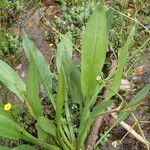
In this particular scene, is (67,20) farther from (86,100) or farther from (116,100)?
(86,100)

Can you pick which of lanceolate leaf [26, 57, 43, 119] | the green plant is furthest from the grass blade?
lanceolate leaf [26, 57, 43, 119]

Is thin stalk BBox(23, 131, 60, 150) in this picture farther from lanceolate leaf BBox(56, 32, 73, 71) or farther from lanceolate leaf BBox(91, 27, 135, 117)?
lanceolate leaf BBox(56, 32, 73, 71)

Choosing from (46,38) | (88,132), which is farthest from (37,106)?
(46,38)

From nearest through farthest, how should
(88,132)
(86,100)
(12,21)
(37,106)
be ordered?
(37,106)
(86,100)
(88,132)
(12,21)

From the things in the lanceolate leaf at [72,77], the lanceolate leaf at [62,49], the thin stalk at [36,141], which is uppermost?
the lanceolate leaf at [62,49]

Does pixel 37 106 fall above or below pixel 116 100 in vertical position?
above

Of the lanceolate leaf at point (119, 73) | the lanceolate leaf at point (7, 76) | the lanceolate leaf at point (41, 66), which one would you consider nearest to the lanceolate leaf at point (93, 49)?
the lanceolate leaf at point (119, 73)

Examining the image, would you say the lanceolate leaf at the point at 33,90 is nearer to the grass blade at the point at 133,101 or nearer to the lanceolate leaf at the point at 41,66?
the lanceolate leaf at the point at 41,66
